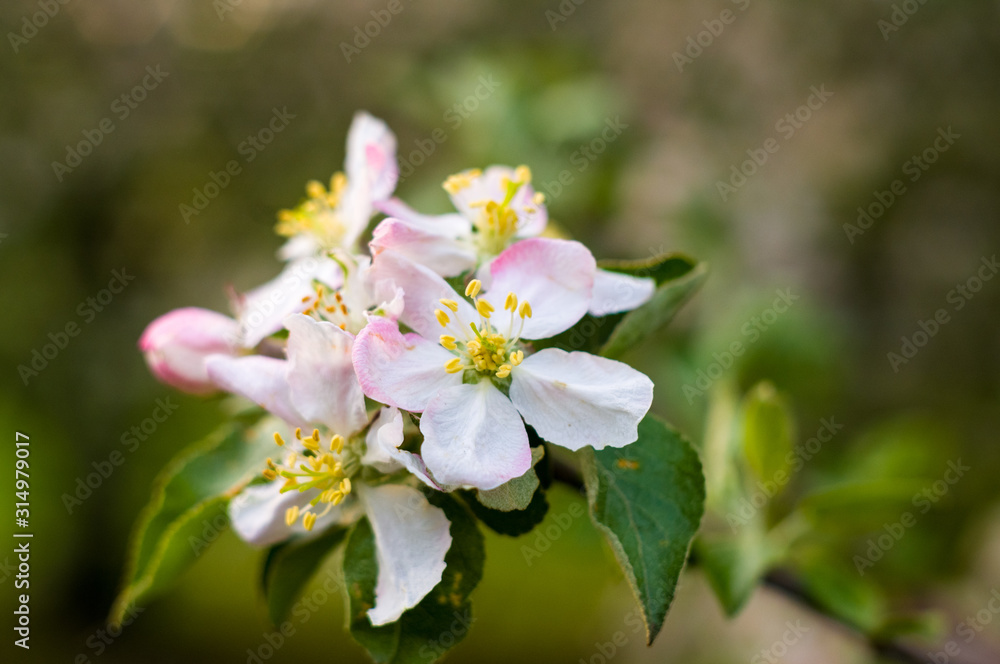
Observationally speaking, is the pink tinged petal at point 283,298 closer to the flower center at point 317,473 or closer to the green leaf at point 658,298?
the flower center at point 317,473

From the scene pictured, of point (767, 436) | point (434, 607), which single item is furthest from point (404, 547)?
point (767, 436)

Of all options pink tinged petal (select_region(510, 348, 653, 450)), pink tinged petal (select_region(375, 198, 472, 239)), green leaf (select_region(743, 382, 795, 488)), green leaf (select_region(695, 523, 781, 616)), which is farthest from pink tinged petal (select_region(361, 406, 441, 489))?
green leaf (select_region(743, 382, 795, 488))
